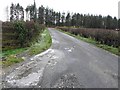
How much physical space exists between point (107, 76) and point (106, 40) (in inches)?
529

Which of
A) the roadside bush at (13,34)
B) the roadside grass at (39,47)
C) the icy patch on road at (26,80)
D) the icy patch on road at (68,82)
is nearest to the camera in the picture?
the icy patch on road at (68,82)

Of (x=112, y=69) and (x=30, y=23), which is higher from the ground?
(x=30, y=23)

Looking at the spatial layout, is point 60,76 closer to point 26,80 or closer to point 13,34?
point 26,80

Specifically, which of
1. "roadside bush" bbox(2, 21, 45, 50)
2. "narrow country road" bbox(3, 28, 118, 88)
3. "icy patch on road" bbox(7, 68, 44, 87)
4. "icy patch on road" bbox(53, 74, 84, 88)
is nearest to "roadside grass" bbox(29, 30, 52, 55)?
"roadside bush" bbox(2, 21, 45, 50)

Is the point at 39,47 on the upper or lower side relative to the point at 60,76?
upper

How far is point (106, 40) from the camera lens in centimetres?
2100

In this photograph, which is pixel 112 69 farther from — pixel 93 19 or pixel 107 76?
pixel 93 19

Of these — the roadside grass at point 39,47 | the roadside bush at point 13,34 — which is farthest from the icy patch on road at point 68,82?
the roadside bush at point 13,34

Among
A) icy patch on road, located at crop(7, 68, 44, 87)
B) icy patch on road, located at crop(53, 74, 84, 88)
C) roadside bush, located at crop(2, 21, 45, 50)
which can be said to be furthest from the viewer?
roadside bush, located at crop(2, 21, 45, 50)

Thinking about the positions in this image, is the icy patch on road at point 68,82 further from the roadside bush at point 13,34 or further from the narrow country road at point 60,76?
the roadside bush at point 13,34

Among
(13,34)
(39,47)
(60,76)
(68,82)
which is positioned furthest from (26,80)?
(39,47)

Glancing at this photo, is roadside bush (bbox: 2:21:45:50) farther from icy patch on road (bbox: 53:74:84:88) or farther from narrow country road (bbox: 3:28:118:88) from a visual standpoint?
icy patch on road (bbox: 53:74:84:88)

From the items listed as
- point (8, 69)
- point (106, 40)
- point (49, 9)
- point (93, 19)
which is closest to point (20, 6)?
point (49, 9)

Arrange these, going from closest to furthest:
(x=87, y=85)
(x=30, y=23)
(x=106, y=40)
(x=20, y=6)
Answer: (x=87, y=85) → (x=30, y=23) → (x=106, y=40) → (x=20, y=6)
